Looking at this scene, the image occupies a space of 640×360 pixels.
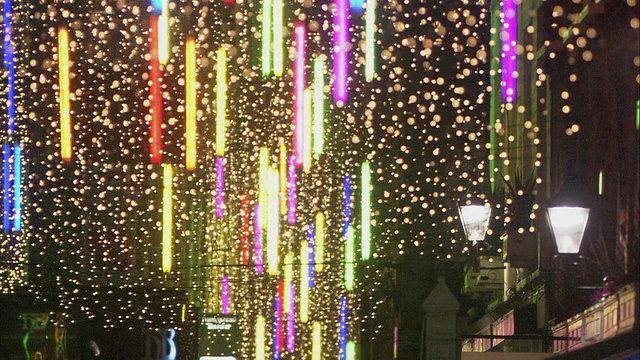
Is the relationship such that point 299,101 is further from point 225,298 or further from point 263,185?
point 225,298

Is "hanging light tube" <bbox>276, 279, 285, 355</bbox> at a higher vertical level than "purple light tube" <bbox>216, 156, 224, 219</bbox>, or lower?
lower

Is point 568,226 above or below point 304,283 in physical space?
above

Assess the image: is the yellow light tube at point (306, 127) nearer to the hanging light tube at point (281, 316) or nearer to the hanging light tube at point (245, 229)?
the hanging light tube at point (245, 229)

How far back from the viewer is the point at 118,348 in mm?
22516

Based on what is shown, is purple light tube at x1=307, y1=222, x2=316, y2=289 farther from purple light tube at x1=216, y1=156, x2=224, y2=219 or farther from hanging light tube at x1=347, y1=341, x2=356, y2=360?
hanging light tube at x1=347, y1=341, x2=356, y2=360

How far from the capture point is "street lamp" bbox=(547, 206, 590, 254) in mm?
11422

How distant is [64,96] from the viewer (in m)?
29.5

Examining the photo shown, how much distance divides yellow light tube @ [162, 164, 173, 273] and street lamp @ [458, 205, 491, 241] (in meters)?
18.7

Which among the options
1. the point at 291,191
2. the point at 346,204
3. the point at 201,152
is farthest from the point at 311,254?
the point at 346,204

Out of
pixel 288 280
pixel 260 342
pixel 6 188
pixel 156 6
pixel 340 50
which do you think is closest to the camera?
pixel 340 50

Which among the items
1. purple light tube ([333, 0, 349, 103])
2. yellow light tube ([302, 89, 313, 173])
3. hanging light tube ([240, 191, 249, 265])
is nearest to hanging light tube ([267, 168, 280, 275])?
hanging light tube ([240, 191, 249, 265])

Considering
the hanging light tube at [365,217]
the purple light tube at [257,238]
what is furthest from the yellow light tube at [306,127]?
the purple light tube at [257,238]

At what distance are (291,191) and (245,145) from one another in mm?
4470

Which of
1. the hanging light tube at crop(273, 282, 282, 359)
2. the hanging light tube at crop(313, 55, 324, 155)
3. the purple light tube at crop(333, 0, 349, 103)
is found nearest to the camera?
the purple light tube at crop(333, 0, 349, 103)
